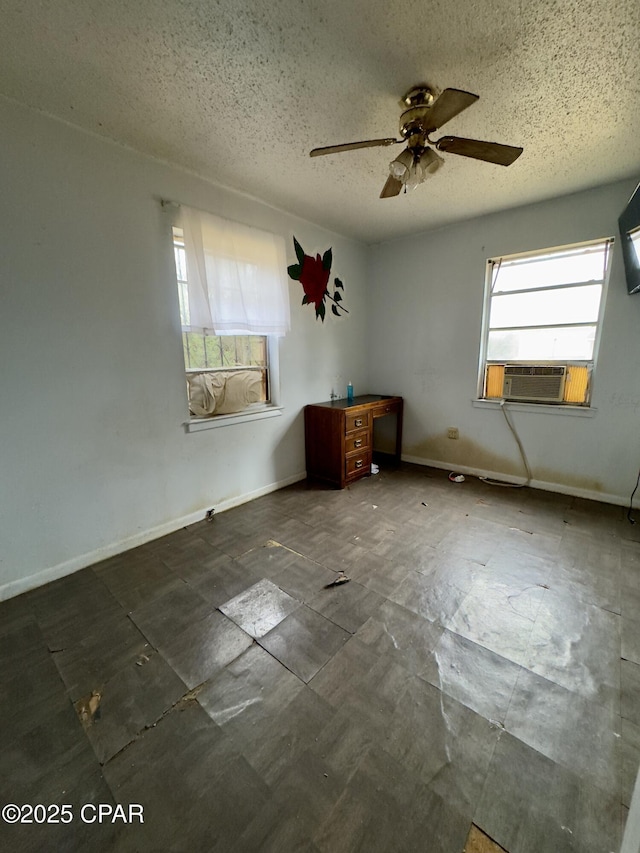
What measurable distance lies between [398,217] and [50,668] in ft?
12.9

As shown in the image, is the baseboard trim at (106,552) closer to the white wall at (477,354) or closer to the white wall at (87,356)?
the white wall at (87,356)

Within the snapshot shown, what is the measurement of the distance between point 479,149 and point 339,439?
7.21 feet

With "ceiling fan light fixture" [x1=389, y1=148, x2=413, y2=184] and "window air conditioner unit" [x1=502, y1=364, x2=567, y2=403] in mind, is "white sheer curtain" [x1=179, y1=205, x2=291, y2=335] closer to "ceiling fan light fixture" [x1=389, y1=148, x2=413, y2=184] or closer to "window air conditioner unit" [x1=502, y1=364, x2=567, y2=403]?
"ceiling fan light fixture" [x1=389, y1=148, x2=413, y2=184]

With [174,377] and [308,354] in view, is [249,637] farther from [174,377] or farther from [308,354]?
[308,354]

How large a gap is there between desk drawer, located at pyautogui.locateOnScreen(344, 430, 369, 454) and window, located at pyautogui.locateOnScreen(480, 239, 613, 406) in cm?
135

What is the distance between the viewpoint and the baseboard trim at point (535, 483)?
281cm

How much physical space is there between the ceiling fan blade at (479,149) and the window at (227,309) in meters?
1.55

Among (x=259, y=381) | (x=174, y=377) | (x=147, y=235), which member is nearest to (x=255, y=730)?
(x=174, y=377)

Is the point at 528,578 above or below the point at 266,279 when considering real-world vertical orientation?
below

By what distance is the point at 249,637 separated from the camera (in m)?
1.53

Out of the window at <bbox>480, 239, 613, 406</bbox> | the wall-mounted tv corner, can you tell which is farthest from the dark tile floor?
the wall-mounted tv corner

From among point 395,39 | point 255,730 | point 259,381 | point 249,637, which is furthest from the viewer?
point 259,381

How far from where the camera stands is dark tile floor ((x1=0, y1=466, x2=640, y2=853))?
0.92m

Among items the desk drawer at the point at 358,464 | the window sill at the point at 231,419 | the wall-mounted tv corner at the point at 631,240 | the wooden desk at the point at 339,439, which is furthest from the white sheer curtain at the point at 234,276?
the wall-mounted tv corner at the point at 631,240
